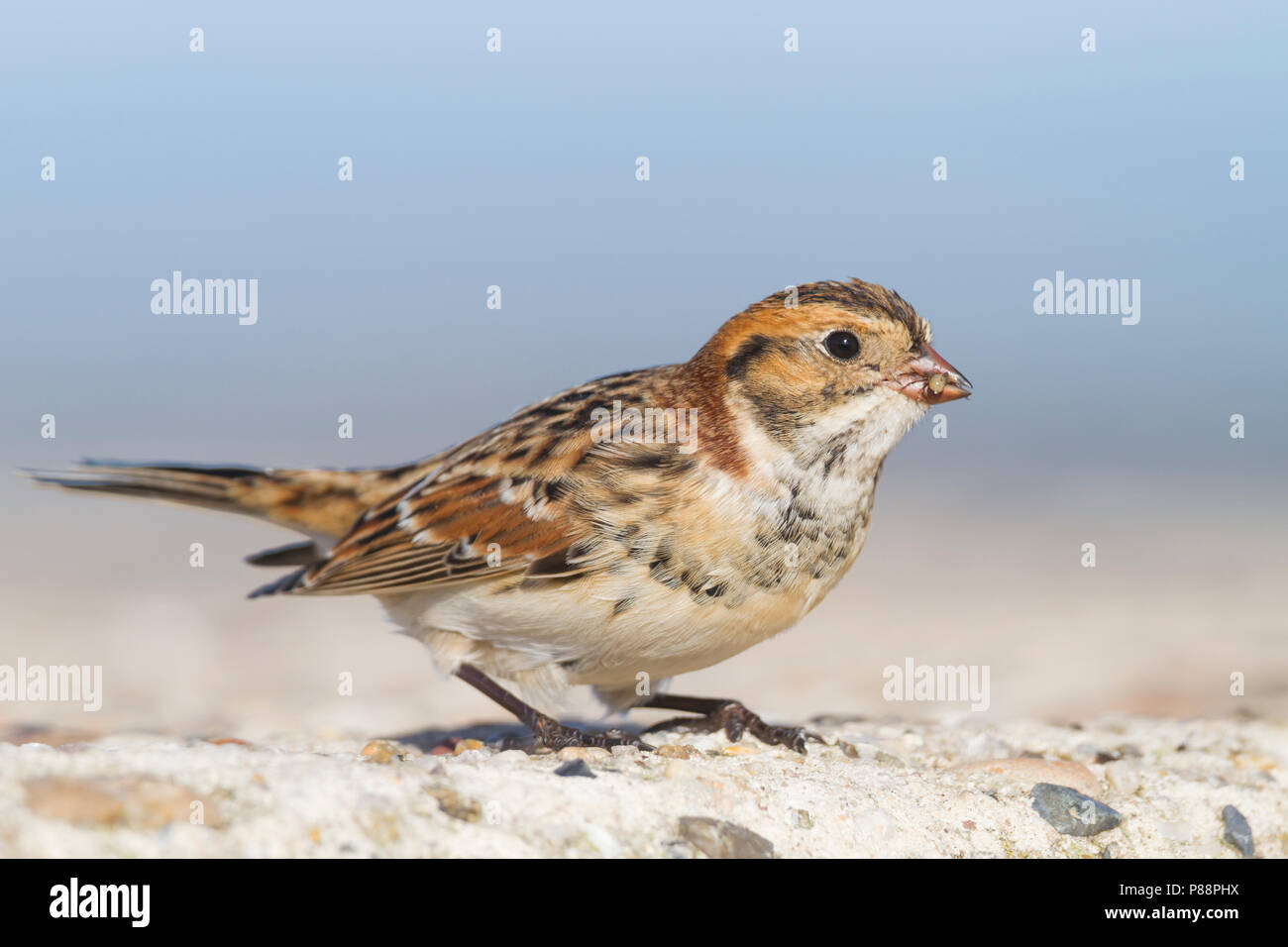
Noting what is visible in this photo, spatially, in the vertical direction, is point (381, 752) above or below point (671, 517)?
below

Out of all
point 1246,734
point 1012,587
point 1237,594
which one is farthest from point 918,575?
point 1246,734

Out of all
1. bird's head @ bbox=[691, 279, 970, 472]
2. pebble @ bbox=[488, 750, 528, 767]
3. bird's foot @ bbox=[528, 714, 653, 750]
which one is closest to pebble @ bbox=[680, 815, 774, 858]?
pebble @ bbox=[488, 750, 528, 767]

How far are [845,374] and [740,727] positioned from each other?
199cm

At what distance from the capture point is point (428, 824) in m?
4.67

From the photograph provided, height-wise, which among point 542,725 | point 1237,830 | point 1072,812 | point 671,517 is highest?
point 671,517

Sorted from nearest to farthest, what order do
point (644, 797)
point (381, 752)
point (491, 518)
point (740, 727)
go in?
point (644, 797), point (381, 752), point (491, 518), point (740, 727)

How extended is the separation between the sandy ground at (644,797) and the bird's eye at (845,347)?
189 centimetres

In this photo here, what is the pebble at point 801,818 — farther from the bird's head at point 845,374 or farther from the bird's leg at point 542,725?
the bird's head at point 845,374

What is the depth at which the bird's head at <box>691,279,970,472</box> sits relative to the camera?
589cm

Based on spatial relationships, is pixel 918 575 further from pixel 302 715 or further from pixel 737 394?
pixel 737 394

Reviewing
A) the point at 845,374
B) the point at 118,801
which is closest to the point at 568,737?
the point at 845,374

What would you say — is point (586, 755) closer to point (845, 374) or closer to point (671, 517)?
point (671, 517)

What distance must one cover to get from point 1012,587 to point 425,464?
976cm

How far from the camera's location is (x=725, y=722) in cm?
679
